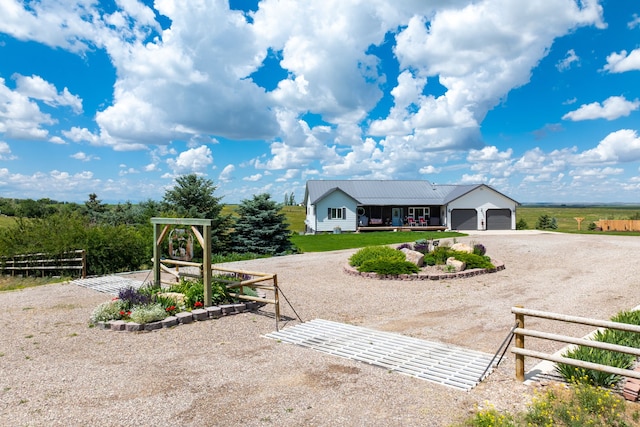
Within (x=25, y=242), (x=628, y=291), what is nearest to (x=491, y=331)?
(x=628, y=291)

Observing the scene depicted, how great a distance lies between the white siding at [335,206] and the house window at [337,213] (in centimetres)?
25

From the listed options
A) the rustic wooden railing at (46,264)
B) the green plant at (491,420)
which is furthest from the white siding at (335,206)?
the green plant at (491,420)

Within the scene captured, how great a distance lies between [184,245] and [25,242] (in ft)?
36.1

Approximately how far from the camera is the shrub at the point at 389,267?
15.3 meters

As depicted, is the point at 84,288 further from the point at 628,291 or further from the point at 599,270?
the point at 599,270

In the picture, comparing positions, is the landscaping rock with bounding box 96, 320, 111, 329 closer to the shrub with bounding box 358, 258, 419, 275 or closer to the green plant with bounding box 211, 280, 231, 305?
the green plant with bounding box 211, 280, 231, 305

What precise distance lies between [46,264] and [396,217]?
3051 cm

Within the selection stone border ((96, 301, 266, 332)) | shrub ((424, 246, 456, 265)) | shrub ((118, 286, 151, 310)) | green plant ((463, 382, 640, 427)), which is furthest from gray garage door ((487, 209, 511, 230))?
green plant ((463, 382, 640, 427))

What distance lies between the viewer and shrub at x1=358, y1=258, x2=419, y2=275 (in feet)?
50.3

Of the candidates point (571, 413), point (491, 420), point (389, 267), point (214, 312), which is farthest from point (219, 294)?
point (571, 413)

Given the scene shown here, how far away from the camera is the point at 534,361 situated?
24.1ft

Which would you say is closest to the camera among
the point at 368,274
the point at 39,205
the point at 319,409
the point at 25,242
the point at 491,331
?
the point at 319,409

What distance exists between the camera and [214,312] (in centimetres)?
1015

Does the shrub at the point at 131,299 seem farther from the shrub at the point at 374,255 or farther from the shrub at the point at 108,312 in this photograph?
the shrub at the point at 374,255
